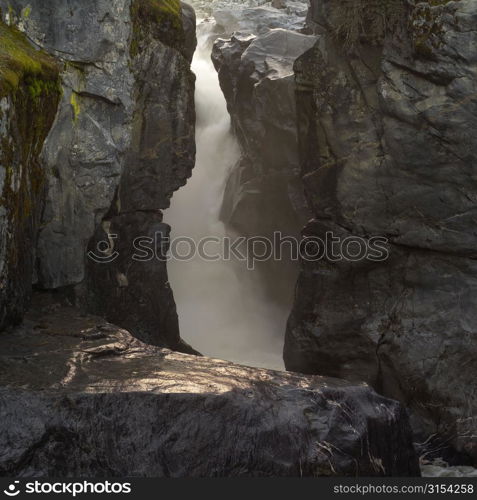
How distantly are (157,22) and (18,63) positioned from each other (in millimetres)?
6031

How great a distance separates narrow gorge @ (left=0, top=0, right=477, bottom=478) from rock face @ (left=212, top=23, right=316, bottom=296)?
Answer: 3.94 meters

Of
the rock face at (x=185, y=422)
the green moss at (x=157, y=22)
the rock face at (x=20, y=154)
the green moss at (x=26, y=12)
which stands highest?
the green moss at (x=157, y=22)

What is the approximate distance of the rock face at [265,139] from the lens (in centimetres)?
1856

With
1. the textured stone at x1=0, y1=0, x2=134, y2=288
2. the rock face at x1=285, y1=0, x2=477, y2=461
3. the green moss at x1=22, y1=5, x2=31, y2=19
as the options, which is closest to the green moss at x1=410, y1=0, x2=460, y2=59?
the rock face at x1=285, y1=0, x2=477, y2=461

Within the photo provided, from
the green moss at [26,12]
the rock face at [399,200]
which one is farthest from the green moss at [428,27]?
the green moss at [26,12]

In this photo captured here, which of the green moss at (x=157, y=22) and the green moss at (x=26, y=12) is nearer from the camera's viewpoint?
the green moss at (x=26, y=12)

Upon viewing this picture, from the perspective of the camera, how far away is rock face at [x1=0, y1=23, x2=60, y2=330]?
723 centimetres

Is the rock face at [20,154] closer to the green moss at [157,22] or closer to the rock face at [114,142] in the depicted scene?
the rock face at [114,142]

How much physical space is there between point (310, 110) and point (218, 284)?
7.68 meters

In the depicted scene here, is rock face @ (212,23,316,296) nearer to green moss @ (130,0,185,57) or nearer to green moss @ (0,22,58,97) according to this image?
green moss @ (130,0,185,57)

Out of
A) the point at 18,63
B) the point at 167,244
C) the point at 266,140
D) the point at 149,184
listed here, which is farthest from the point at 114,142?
the point at 266,140

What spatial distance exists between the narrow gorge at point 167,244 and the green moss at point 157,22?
0.05m

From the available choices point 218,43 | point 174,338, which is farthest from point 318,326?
point 218,43

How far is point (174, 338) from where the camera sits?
48.0 ft
